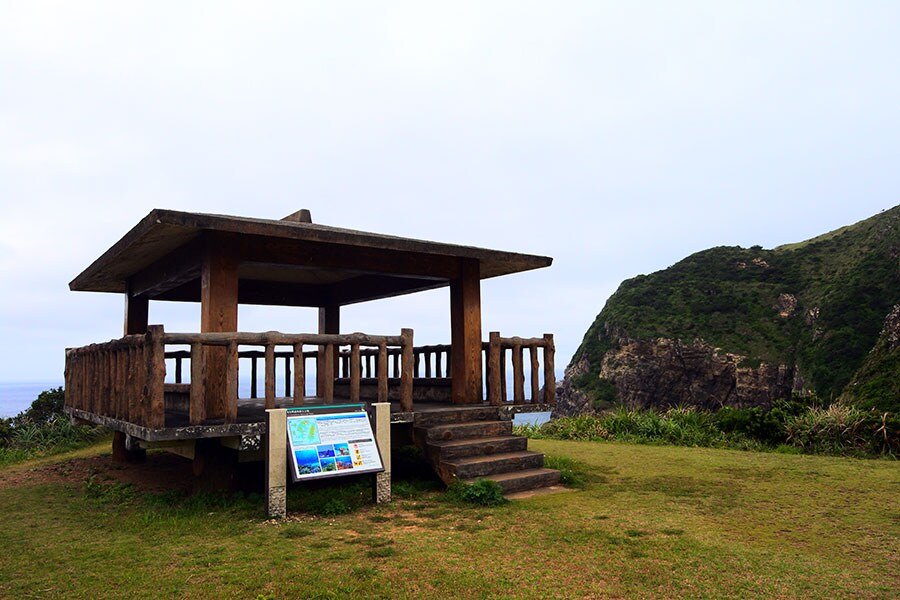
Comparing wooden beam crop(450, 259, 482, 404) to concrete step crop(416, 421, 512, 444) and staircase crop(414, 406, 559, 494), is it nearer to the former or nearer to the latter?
staircase crop(414, 406, 559, 494)

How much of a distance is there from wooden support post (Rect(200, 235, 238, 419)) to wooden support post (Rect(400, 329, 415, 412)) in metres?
2.17

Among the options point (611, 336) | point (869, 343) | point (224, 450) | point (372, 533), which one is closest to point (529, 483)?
point (372, 533)

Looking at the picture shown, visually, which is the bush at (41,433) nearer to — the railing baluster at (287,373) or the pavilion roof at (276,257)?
the pavilion roof at (276,257)

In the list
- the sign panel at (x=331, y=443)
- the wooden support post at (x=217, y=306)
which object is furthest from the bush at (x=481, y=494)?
the wooden support post at (x=217, y=306)

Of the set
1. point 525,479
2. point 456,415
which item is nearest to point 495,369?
point 456,415

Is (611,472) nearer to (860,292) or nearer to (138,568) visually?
(138,568)

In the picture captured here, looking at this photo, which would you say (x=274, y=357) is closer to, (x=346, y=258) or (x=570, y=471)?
(x=346, y=258)

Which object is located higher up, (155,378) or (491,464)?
(155,378)

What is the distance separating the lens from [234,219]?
7.56 m

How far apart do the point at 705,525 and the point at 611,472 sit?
3561 mm

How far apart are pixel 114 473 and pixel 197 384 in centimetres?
480

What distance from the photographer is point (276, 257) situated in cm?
866

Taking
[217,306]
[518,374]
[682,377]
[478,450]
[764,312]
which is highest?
[764,312]

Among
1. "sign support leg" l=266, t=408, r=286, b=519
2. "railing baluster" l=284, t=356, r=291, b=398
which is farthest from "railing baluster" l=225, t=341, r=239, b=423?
"railing baluster" l=284, t=356, r=291, b=398
